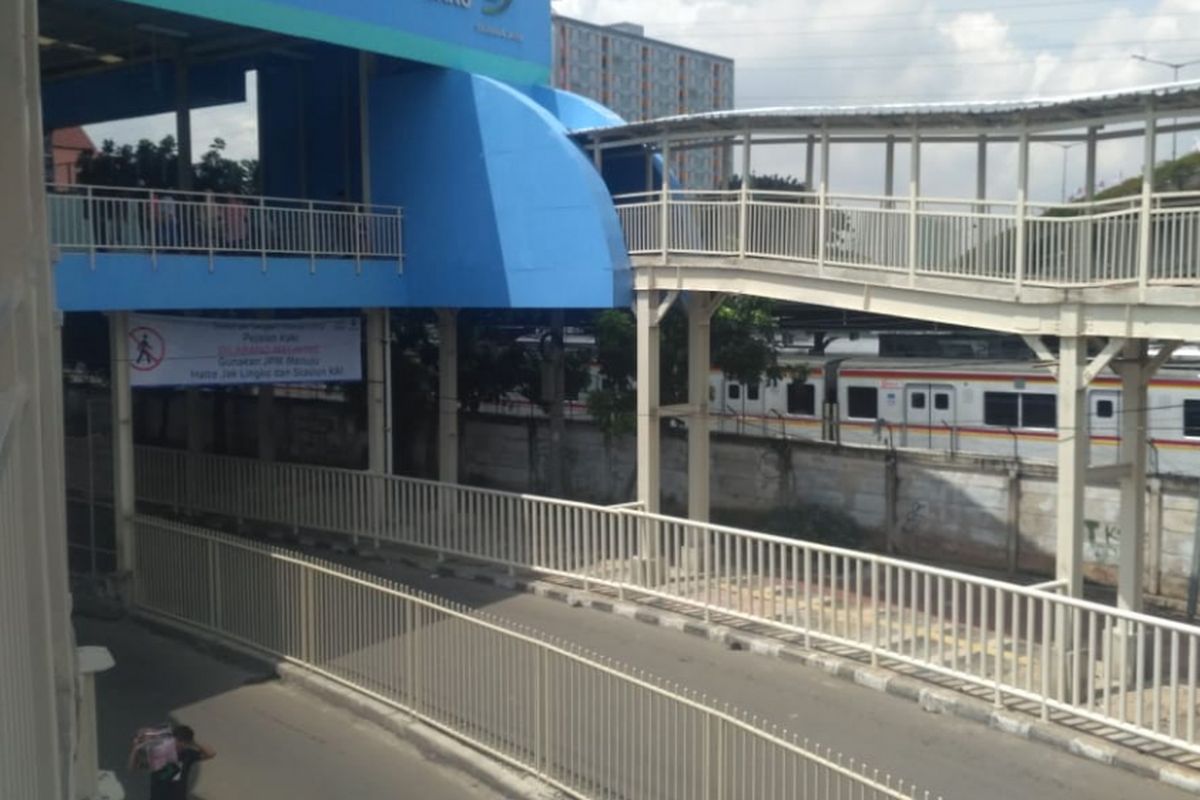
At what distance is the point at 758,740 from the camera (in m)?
6.87

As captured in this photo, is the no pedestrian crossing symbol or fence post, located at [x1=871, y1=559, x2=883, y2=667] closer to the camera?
fence post, located at [x1=871, y1=559, x2=883, y2=667]

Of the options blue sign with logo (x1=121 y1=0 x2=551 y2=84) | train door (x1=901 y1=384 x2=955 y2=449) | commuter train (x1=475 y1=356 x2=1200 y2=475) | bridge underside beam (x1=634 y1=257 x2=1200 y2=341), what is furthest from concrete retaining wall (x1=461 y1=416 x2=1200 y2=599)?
blue sign with logo (x1=121 y1=0 x2=551 y2=84)

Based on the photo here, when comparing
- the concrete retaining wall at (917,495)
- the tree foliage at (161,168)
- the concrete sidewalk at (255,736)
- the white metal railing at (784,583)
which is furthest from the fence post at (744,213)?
the tree foliage at (161,168)

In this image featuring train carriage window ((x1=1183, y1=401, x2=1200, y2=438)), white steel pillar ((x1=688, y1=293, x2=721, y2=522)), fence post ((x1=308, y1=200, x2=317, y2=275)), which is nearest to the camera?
white steel pillar ((x1=688, y1=293, x2=721, y2=522))

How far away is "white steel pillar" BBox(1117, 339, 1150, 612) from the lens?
39.1 feet

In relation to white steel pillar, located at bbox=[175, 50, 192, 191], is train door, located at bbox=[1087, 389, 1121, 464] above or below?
below

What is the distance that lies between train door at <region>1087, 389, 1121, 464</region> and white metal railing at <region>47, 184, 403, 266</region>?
1290 centimetres

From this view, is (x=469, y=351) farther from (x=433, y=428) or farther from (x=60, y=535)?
(x=60, y=535)

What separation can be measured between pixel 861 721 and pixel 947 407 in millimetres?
15312

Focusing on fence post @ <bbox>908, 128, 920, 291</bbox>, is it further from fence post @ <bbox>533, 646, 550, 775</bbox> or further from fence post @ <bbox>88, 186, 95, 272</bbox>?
fence post @ <bbox>88, 186, 95, 272</bbox>

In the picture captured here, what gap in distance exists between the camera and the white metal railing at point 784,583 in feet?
32.2

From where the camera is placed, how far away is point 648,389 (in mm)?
15969

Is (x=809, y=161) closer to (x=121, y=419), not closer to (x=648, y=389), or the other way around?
(x=648, y=389)

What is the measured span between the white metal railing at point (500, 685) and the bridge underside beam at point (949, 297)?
4788 millimetres
